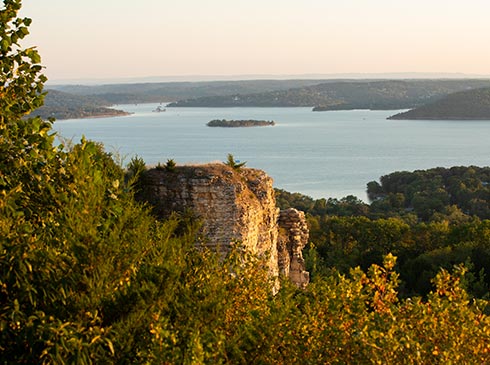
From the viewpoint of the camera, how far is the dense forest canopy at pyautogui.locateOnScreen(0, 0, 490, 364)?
5562mm

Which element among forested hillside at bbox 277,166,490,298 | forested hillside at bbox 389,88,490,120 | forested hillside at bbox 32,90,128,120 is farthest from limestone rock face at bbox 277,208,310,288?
forested hillside at bbox 389,88,490,120

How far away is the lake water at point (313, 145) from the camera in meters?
91.9

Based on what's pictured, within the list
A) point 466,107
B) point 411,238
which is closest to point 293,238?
point 411,238

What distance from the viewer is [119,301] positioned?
5855 mm

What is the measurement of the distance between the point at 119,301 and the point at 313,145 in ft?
390

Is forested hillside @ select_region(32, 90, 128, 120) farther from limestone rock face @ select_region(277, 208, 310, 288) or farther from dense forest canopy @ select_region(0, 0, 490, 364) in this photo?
dense forest canopy @ select_region(0, 0, 490, 364)

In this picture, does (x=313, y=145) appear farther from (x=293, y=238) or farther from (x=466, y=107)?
(x=293, y=238)

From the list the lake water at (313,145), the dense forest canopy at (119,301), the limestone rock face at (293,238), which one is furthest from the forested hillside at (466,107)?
the dense forest canopy at (119,301)

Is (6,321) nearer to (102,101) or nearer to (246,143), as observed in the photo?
(246,143)

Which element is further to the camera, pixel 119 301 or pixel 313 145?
pixel 313 145

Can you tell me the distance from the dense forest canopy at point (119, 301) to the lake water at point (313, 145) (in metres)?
60.2

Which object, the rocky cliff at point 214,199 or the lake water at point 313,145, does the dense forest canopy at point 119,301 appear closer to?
the rocky cliff at point 214,199

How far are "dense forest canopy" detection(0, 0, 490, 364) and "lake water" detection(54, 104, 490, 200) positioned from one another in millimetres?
60243

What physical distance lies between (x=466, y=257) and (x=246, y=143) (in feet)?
295
